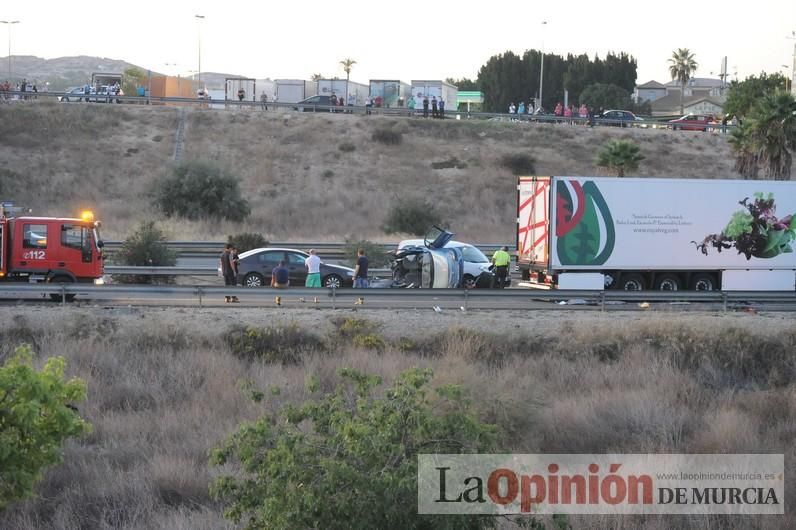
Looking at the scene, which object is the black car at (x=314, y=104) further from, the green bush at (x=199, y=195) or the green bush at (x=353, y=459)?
the green bush at (x=353, y=459)

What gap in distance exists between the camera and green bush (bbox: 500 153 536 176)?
5466 cm

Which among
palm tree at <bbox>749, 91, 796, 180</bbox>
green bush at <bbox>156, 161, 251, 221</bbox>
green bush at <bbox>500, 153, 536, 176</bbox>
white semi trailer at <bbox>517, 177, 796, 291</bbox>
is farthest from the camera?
green bush at <bbox>500, 153, 536, 176</bbox>

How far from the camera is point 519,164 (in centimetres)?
5512

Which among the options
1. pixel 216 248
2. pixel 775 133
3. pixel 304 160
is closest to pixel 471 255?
pixel 216 248

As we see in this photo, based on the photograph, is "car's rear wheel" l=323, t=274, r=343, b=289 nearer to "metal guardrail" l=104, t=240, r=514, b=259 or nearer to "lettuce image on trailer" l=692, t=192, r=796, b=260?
"metal guardrail" l=104, t=240, r=514, b=259

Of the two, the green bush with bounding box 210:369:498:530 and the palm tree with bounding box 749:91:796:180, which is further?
the palm tree with bounding box 749:91:796:180

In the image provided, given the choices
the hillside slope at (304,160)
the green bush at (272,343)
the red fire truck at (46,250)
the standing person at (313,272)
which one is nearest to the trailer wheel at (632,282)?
the standing person at (313,272)

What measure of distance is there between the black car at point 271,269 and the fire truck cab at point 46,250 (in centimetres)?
434

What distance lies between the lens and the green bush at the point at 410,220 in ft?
144

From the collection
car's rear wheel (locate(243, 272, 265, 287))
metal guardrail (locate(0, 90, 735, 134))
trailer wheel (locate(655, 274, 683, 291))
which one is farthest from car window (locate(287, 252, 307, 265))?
metal guardrail (locate(0, 90, 735, 134))

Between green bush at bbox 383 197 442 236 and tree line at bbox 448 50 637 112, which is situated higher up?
tree line at bbox 448 50 637 112

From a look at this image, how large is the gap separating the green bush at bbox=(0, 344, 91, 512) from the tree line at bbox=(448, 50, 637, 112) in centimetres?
9943

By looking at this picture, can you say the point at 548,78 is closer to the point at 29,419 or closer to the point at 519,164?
the point at 519,164

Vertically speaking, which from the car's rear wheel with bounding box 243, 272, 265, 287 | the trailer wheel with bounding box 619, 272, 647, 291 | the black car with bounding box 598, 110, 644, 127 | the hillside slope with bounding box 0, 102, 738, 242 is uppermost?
the black car with bounding box 598, 110, 644, 127
